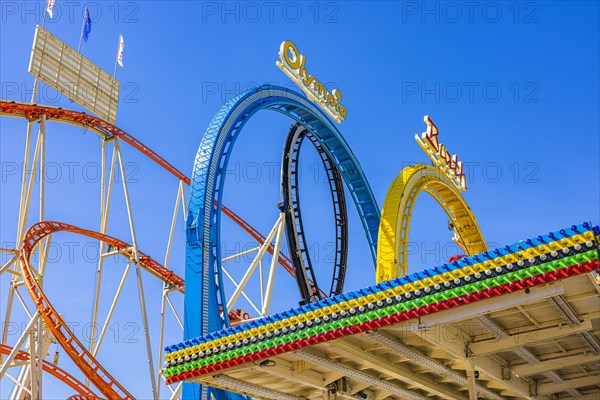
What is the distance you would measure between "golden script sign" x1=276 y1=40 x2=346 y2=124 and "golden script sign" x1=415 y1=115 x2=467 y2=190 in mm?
3782

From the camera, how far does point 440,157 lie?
22891 mm

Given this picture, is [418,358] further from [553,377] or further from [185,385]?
[185,385]

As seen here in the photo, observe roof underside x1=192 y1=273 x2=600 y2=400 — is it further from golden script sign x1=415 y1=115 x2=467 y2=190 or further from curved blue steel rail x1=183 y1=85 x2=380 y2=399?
golden script sign x1=415 y1=115 x2=467 y2=190

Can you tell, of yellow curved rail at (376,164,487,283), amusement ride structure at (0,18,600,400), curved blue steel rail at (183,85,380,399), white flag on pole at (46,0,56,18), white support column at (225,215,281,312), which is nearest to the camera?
amusement ride structure at (0,18,600,400)

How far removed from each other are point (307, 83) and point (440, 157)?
16.6ft

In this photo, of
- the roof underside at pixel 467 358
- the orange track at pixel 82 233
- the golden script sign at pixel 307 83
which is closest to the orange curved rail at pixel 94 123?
the orange track at pixel 82 233

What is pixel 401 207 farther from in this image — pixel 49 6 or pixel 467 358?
pixel 49 6

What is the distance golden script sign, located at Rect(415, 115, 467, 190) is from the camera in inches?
867

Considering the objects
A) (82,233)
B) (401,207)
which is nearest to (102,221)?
(82,233)

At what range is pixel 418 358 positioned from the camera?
11.3m

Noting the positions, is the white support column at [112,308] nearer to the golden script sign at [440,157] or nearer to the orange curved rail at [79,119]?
the orange curved rail at [79,119]

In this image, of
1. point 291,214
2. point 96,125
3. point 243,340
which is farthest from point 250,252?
point 243,340

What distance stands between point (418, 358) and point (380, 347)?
0.66m

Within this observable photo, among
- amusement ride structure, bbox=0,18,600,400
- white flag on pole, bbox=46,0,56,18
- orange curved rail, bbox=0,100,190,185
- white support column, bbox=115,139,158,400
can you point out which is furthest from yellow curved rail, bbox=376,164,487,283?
white flag on pole, bbox=46,0,56,18
